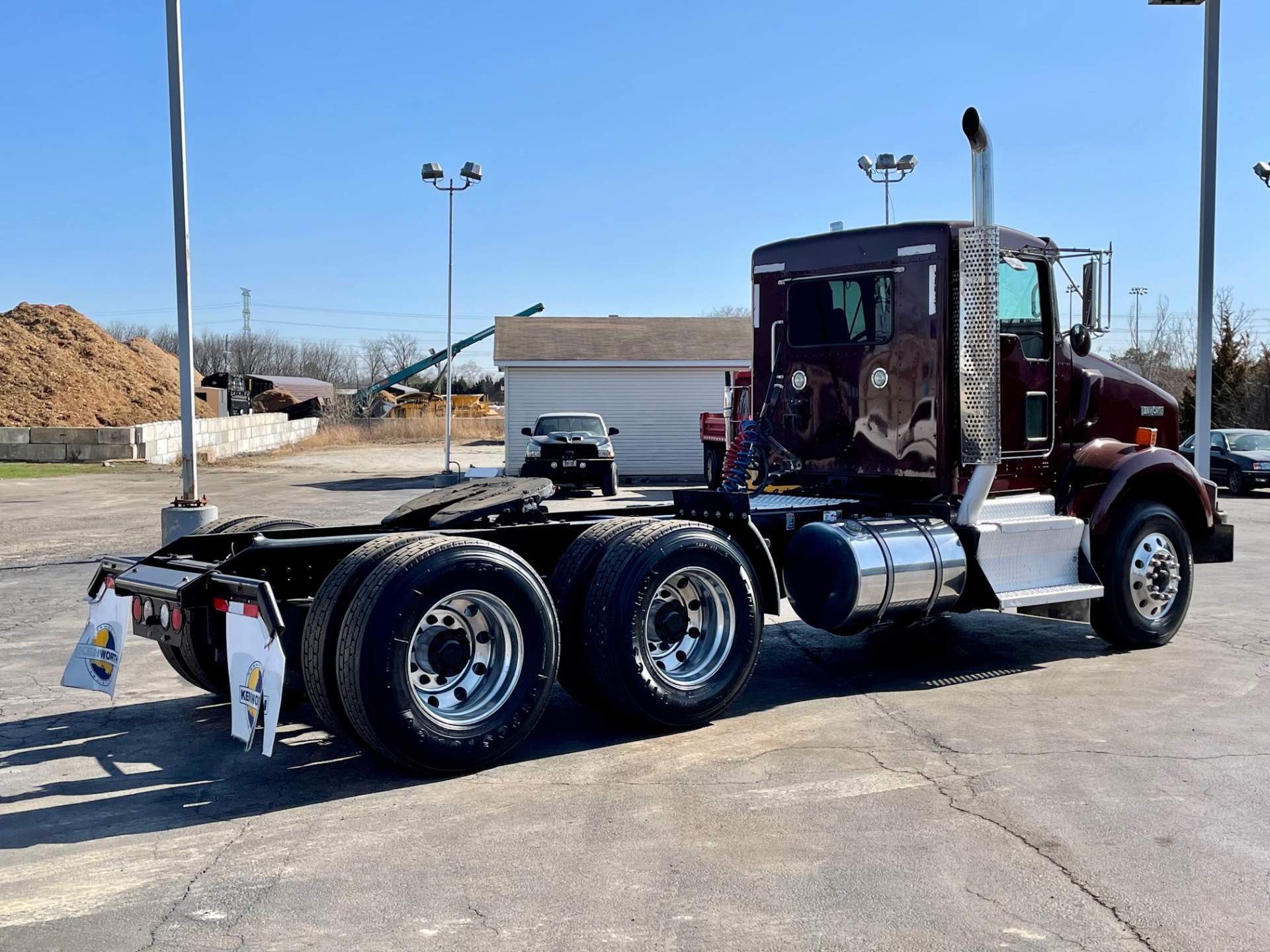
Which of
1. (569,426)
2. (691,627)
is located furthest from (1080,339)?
(569,426)

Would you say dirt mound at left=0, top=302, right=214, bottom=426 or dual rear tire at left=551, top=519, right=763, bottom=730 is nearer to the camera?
dual rear tire at left=551, top=519, right=763, bottom=730

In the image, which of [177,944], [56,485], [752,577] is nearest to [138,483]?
[56,485]

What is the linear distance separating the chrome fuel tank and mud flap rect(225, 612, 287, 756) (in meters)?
3.33

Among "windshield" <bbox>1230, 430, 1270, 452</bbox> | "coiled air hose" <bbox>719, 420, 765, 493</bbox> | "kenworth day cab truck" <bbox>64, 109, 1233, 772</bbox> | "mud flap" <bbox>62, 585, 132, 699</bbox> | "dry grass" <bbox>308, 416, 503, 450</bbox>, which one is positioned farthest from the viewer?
"dry grass" <bbox>308, 416, 503, 450</bbox>

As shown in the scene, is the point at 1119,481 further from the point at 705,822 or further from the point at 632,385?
the point at 632,385

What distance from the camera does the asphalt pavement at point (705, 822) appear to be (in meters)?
3.95

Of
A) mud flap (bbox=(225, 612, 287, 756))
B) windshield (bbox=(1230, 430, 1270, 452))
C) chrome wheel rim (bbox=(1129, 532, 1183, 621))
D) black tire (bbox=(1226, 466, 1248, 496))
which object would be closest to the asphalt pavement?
mud flap (bbox=(225, 612, 287, 756))

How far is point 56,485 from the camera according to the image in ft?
83.1

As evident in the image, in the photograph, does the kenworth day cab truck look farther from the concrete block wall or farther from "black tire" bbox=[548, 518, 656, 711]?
the concrete block wall

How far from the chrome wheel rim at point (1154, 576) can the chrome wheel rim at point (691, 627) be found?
3.52 m

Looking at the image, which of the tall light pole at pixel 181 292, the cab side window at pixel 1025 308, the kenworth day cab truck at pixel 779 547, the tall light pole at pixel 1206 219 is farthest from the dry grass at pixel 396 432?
the cab side window at pixel 1025 308

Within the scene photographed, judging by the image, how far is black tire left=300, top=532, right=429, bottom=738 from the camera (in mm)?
5461

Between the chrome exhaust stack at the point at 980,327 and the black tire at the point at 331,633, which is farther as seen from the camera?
the chrome exhaust stack at the point at 980,327

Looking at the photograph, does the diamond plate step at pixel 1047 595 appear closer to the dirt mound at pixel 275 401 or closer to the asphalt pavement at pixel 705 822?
the asphalt pavement at pixel 705 822
